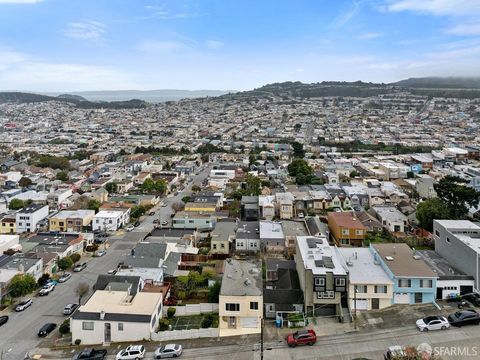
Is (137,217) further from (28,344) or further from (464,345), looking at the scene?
(464,345)

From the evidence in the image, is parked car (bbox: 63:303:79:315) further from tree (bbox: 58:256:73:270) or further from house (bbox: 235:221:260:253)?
house (bbox: 235:221:260:253)

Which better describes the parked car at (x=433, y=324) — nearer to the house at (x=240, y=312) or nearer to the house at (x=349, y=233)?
the house at (x=240, y=312)

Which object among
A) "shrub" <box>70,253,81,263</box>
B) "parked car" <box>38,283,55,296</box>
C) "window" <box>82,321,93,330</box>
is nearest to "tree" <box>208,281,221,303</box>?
"window" <box>82,321,93,330</box>

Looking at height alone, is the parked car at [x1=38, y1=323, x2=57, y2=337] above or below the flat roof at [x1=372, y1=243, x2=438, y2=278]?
below

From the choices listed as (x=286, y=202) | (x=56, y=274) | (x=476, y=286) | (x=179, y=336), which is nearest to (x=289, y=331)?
(x=179, y=336)

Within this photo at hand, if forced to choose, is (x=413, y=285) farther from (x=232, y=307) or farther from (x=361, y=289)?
(x=232, y=307)

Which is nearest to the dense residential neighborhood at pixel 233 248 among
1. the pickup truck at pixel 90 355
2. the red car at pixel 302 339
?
the red car at pixel 302 339
